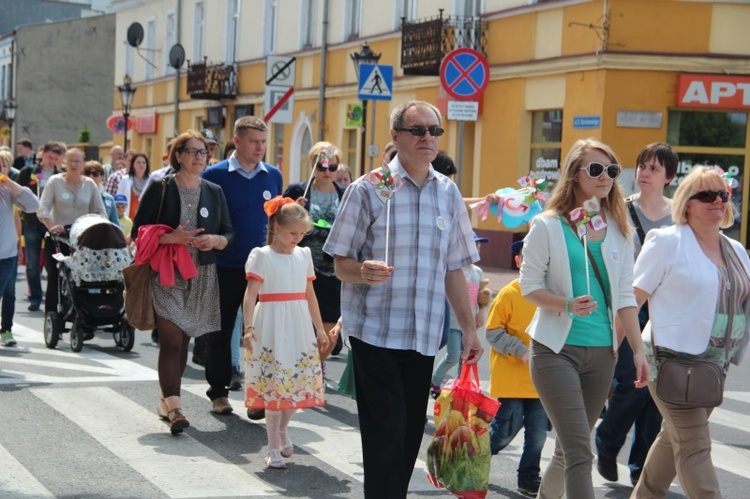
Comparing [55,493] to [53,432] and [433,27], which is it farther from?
[433,27]

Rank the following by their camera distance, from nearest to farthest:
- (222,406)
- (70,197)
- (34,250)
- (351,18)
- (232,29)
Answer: (222,406) < (70,197) < (34,250) < (351,18) < (232,29)

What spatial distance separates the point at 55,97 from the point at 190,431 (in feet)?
203

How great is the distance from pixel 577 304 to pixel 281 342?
268 centimetres

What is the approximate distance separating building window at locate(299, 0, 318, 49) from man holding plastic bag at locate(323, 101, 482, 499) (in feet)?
98.2

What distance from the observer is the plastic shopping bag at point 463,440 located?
5.92 m

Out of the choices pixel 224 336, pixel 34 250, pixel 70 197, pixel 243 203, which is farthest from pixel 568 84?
pixel 224 336

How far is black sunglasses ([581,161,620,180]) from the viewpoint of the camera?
5.98 metres

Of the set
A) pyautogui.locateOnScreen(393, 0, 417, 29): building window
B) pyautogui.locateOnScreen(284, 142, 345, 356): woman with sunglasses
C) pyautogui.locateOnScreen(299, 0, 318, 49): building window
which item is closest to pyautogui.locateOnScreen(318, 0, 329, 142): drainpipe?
pyautogui.locateOnScreen(299, 0, 318, 49): building window

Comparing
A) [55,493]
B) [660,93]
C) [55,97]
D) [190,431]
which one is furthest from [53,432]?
[55,97]

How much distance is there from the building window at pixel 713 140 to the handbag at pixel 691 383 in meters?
17.1

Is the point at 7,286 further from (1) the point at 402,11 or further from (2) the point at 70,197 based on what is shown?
(1) the point at 402,11

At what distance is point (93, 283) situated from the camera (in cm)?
1253

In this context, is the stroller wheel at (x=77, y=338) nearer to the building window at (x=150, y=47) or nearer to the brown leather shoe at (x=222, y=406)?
the brown leather shoe at (x=222, y=406)

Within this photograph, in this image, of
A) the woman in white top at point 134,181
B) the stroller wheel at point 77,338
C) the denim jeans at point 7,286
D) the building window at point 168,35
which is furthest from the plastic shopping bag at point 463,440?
the building window at point 168,35
